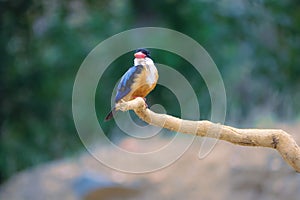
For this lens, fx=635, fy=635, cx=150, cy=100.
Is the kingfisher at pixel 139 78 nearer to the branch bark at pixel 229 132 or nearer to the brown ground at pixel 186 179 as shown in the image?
the branch bark at pixel 229 132

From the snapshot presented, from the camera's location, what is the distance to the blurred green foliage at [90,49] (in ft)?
19.7

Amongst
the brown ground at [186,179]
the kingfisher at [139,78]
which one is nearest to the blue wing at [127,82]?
the kingfisher at [139,78]

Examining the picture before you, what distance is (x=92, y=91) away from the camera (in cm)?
486

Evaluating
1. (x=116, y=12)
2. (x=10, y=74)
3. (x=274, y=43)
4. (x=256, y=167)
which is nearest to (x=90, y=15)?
(x=116, y=12)

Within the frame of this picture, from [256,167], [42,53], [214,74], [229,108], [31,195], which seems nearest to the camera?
[256,167]

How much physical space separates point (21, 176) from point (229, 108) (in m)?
1.99

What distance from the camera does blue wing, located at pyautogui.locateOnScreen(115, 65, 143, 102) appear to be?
1.56 m

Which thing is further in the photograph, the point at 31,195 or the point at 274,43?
the point at 274,43

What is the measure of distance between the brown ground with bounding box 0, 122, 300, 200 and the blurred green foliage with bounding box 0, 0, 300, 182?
554 millimetres

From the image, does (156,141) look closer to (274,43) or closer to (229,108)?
(229,108)

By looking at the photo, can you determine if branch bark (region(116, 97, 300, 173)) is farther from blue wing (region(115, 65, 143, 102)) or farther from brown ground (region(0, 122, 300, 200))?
brown ground (region(0, 122, 300, 200))

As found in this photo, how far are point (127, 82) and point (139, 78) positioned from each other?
1.8 inches

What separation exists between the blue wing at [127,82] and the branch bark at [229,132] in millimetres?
48

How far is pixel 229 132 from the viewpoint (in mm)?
1771
